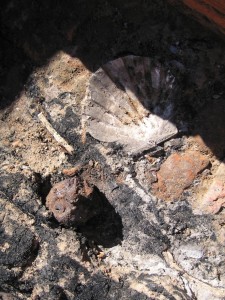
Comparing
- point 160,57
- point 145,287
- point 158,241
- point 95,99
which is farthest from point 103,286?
point 160,57

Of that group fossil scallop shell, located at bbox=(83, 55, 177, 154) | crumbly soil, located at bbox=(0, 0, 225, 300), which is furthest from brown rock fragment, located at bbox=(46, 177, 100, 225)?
fossil scallop shell, located at bbox=(83, 55, 177, 154)

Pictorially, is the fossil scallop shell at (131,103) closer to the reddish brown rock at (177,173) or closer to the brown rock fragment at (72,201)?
the reddish brown rock at (177,173)

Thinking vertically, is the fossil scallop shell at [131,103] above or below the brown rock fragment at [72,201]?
above

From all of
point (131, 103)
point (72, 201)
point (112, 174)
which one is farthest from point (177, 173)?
point (72, 201)

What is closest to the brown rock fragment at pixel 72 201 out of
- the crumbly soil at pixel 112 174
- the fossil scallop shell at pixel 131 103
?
the crumbly soil at pixel 112 174

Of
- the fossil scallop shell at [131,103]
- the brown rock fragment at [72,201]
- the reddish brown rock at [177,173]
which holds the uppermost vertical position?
the fossil scallop shell at [131,103]

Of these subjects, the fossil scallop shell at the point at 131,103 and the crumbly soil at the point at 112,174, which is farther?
the fossil scallop shell at the point at 131,103

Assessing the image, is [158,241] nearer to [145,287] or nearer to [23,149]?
[145,287]
